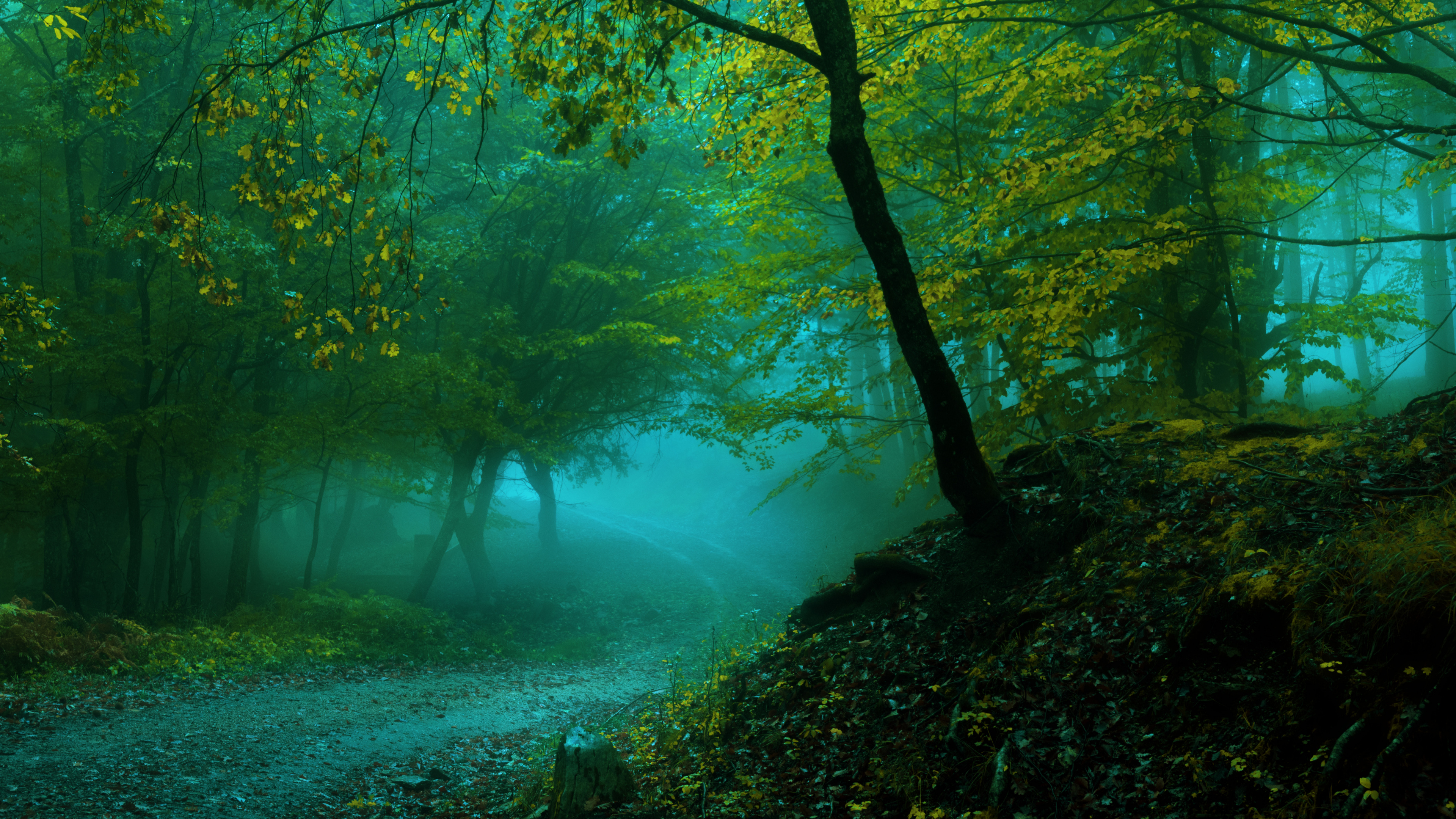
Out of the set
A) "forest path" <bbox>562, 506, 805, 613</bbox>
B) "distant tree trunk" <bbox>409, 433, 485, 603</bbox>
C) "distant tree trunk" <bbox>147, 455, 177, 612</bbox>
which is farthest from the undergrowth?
"forest path" <bbox>562, 506, 805, 613</bbox>

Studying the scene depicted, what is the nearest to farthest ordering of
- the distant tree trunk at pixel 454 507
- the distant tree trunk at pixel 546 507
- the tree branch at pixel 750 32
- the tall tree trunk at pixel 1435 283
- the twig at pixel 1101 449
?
the tree branch at pixel 750 32, the twig at pixel 1101 449, the tall tree trunk at pixel 1435 283, the distant tree trunk at pixel 454 507, the distant tree trunk at pixel 546 507

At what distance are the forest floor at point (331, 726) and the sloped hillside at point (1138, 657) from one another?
2703 mm

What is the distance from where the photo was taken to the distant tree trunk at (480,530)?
20.6 metres

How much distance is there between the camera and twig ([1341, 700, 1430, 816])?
9.37 feet

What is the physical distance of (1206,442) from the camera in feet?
21.9

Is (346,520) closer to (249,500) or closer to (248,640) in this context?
(249,500)

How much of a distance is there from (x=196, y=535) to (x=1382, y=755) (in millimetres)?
18680

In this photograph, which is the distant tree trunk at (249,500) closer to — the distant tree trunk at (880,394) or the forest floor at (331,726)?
the forest floor at (331,726)

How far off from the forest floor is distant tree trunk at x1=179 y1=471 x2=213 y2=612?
499cm

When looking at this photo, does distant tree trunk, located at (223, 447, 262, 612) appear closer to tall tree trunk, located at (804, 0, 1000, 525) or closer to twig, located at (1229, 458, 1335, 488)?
tall tree trunk, located at (804, 0, 1000, 525)

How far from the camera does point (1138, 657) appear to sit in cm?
427

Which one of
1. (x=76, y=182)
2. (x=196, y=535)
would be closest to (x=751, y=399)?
(x=196, y=535)

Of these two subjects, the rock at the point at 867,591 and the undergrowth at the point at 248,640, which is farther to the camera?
the undergrowth at the point at 248,640

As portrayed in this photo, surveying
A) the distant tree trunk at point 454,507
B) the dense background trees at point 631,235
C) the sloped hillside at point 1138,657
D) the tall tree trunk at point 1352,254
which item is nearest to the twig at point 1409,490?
the sloped hillside at point 1138,657
